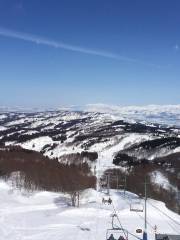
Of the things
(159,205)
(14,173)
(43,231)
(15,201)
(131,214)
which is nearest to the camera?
(43,231)

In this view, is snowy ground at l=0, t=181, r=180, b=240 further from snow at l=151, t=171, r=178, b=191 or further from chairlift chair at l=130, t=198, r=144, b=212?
snow at l=151, t=171, r=178, b=191

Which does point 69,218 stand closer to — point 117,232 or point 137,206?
point 117,232

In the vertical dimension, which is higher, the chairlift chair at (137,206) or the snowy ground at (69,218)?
the chairlift chair at (137,206)

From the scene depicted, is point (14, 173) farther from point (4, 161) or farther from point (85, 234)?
point (85, 234)

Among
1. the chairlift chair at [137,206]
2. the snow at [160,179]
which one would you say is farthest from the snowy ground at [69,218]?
the snow at [160,179]

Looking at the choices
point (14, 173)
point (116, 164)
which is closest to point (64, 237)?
point (14, 173)

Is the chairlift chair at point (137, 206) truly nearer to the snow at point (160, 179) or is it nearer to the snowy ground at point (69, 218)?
the snowy ground at point (69, 218)

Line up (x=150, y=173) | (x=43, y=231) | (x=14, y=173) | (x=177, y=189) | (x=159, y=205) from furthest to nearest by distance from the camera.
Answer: (x=150, y=173)
(x=177, y=189)
(x=14, y=173)
(x=159, y=205)
(x=43, y=231)

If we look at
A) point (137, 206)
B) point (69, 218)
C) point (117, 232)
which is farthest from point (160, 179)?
point (117, 232)
